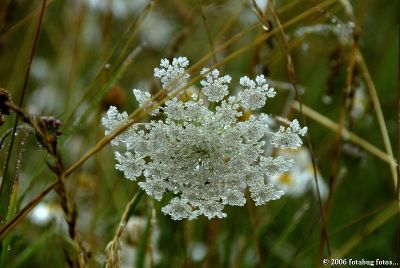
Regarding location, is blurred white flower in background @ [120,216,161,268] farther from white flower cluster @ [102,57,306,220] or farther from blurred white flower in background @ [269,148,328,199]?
white flower cluster @ [102,57,306,220]

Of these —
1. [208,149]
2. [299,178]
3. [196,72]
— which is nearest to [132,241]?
[196,72]

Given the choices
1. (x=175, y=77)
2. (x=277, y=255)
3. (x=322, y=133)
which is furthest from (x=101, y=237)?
(x=322, y=133)

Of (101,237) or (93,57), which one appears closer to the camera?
(101,237)

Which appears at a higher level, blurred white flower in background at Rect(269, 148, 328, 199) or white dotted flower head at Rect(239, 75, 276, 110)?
blurred white flower in background at Rect(269, 148, 328, 199)

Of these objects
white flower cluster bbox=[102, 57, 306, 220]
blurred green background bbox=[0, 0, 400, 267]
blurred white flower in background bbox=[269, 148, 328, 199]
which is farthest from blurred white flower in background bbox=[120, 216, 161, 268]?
white flower cluster bbox=[102, 57, 306, 220]

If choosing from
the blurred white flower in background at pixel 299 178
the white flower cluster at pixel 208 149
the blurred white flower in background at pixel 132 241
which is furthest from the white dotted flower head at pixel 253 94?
the blurred white flower in background at pixel 299 178

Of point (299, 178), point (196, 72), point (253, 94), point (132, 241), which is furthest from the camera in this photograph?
point (299, 178)

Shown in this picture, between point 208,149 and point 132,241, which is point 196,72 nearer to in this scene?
point 208,149

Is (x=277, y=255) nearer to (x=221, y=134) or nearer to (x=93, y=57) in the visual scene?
(x=221, y=134)

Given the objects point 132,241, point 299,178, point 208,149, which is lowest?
point 208,149
